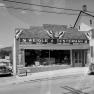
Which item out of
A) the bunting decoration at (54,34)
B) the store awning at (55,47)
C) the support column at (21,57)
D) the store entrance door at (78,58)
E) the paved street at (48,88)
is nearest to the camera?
the paved street at (48,88)

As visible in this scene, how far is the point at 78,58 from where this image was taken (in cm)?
1972

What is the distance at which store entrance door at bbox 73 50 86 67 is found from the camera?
19.6 meters

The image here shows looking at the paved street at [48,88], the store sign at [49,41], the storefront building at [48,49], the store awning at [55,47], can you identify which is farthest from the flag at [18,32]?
the paved street at [48,88]

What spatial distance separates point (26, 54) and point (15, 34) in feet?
8.17

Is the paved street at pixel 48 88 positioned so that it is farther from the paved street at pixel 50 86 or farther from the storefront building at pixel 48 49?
the storefront building at pixel 48 49

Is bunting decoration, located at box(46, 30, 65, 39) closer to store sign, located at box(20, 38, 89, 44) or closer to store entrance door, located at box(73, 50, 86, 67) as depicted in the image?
store sign, located at box(20, 38, 89, 44)

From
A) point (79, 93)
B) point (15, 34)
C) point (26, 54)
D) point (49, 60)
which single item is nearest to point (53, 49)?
point (49, 60)

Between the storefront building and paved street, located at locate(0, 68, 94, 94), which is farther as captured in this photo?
the storefront building

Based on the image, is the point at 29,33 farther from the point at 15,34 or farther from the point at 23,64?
the point at 23,64

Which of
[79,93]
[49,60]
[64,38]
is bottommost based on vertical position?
[79,93]

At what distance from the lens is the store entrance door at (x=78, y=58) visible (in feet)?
64.3

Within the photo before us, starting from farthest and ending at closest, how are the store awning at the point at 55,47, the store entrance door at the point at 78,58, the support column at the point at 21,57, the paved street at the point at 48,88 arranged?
the store entrance door at the point at 78,58 → the store awning at the point at 55,47 → the support column at the point at 21,57 → the paved street at the point at 48,88

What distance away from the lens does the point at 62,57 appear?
19.1m

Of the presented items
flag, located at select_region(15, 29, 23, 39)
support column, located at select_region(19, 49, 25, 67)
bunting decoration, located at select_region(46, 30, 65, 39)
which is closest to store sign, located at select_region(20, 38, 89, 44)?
bunting decoration, located at select_region(46, 30, 65, 39)
